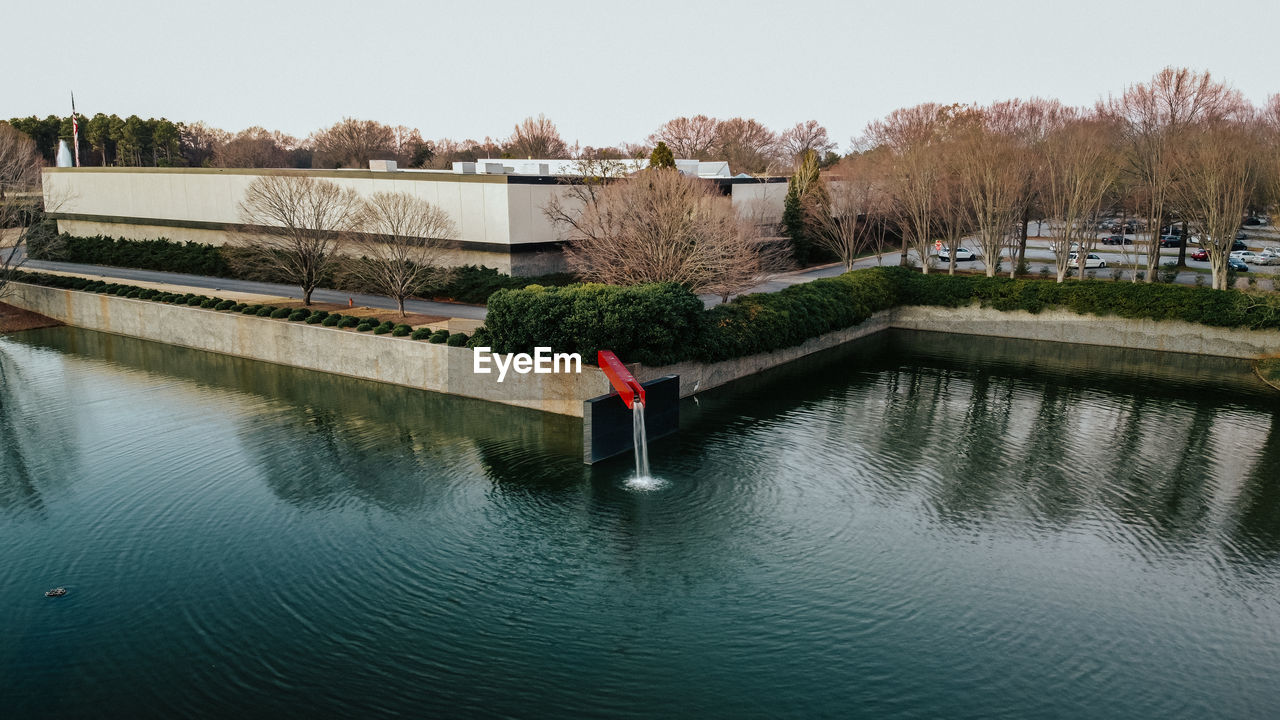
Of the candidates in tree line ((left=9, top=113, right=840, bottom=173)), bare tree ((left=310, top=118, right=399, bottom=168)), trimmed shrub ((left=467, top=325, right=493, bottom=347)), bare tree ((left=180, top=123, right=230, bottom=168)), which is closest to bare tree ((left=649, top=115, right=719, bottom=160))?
tree line ((left=9, top=113, right=840, bottom=173))

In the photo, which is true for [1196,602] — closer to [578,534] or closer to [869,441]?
[869,441]

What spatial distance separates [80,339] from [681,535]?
3709cm

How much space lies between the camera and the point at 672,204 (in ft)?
119

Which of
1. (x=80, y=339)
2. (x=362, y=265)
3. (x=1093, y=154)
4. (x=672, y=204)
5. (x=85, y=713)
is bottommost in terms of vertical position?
(x=85, y=713)

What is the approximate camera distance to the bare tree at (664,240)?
117 feet

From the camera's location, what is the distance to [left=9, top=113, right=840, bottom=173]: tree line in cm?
11106

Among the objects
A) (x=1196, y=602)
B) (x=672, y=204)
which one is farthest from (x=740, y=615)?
(x=672, y=204)

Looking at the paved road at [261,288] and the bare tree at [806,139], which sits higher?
the bare tree at [806,139]

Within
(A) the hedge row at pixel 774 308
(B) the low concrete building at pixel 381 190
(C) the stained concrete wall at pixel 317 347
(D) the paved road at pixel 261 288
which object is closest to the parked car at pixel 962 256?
(B) the low concrete building at pixel 381 190

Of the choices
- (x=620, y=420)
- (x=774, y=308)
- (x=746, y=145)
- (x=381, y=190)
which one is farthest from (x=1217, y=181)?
(x=746, y=145)

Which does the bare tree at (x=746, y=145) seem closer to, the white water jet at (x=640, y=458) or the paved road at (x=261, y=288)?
the paved road at (x=261, y=288)

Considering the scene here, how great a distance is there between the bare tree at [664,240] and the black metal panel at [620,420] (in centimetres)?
758

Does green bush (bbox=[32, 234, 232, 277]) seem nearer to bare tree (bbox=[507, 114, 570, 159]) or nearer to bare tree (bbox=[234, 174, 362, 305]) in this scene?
bare tree (bbox=[234, 174, 362, 305])

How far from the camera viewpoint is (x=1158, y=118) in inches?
1891
